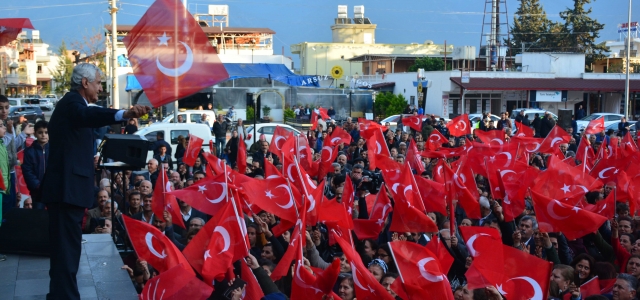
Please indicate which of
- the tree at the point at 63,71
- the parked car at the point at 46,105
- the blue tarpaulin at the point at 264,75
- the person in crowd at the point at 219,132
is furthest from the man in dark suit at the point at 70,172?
the tree at the point at 63,71

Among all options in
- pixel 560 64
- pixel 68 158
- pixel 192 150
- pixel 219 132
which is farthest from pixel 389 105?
pixel 68 158

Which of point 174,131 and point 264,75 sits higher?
point 264,75

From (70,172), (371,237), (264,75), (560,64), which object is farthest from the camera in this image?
(560,64)

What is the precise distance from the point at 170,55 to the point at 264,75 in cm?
4008

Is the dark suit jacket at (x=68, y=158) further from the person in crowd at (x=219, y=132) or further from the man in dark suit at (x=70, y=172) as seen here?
the person in crowd at (x=219, y=132)

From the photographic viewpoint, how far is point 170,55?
21.9ft

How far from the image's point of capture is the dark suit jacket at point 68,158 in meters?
5.04

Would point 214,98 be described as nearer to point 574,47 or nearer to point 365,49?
point 365,49

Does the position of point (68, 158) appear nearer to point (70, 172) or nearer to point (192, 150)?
point (70, 172)

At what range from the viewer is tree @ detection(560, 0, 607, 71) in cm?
7062

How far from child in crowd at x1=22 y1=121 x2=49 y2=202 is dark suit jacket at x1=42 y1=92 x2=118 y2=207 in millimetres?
3179

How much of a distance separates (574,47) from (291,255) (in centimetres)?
6959

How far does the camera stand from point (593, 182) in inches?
399

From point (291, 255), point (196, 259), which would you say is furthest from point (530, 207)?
point (196, 259)
